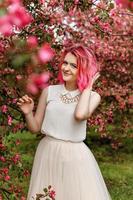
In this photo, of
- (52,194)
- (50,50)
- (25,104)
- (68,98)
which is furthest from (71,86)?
(50,50)

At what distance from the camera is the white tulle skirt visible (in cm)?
466

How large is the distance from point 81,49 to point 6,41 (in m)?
0.67

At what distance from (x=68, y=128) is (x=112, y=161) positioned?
7675mm

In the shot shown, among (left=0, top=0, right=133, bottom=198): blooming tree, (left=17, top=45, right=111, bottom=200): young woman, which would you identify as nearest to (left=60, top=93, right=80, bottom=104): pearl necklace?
(left=17, top=45, right=111, bottom=200): young woman

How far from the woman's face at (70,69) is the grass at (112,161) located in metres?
2.80

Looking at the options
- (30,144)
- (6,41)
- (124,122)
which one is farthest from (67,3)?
(30,144)

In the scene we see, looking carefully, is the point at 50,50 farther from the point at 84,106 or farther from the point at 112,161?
the point at 112,161

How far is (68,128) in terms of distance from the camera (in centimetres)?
454

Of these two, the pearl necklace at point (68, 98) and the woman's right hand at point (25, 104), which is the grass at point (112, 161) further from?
the woman's right hand at point (25, 104)

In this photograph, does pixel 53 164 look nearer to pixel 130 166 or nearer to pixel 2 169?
pixel 2 169

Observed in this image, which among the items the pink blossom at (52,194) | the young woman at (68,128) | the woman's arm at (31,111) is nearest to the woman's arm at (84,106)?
the young woman at (68,128)

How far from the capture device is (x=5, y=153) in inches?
205

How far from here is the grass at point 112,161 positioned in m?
8.78

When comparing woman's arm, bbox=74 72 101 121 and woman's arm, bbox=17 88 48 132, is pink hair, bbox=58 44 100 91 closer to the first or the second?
woman's arm, bbox=74 72 101 121
